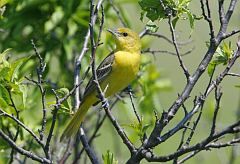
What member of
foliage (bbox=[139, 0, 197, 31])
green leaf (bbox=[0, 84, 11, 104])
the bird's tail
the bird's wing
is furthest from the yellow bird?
foliage (bbox=[139, 0, 197, 31])

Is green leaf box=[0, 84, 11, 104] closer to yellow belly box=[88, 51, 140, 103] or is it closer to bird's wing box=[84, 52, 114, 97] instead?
yellow belly box=[88, 51, 140, 103]

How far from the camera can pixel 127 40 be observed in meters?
5.36

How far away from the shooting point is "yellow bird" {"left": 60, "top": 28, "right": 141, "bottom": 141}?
16.7 feet

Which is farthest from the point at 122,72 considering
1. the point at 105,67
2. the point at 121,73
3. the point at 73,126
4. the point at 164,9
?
the point at 164,9

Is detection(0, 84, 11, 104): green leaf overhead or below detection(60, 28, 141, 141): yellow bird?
overhead

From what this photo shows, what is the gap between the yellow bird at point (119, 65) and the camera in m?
5.08

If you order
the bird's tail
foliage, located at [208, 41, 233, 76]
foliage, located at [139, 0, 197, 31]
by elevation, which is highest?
foliage, located at [139, 0, 197, 31]

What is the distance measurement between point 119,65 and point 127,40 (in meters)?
0.22

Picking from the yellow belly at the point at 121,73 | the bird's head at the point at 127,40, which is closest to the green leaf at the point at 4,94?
the yellow belly at the point at 121,73

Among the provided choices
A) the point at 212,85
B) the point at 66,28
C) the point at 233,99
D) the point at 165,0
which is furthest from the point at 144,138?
the point at 233,99

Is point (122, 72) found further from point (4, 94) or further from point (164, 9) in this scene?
point (164, 9)

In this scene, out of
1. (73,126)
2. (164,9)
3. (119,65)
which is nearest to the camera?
(164,9)

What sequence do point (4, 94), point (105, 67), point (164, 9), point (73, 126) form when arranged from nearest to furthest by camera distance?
point (164, 9) → point (4, 94) → point (73, 126) → point (105, 67)

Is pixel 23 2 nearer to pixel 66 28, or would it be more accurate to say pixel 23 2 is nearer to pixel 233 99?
pixel 66 28
